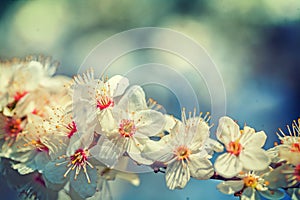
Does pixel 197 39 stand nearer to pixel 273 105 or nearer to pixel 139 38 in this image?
pixel 139 38

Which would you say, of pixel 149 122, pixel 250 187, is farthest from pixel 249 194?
pixel 149 122

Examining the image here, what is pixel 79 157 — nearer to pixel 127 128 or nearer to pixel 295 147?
pixel 127 128

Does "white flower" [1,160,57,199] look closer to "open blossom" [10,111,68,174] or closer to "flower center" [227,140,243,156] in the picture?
"open blossom" [10,111,68,174]

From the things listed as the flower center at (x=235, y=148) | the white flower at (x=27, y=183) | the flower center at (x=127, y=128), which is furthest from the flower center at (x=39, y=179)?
the flower center at (x=235, y=148)

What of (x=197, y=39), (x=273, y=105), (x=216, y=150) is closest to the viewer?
(x=216, y=150)

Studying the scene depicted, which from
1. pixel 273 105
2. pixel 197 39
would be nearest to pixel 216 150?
pixel 273 105

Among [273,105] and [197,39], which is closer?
[273,105]
